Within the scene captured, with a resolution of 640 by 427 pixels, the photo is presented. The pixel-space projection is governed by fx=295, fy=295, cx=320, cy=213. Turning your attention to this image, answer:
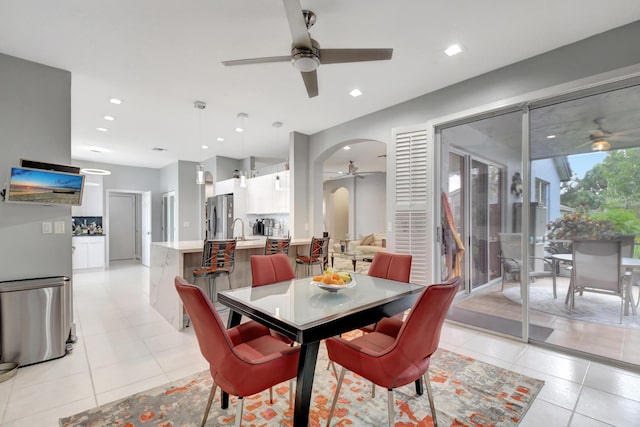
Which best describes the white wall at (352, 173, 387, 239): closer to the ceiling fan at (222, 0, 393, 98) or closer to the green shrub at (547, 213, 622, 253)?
the green shrub at (547, 213, 622, 253)

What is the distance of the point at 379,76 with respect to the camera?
332 cm

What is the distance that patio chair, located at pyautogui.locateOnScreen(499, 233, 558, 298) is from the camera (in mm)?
3018

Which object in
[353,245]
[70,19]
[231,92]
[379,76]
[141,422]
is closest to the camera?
[141,422]

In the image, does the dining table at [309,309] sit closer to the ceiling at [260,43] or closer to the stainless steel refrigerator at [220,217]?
the ceiling at [260,43]

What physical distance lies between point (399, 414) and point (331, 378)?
0.62m

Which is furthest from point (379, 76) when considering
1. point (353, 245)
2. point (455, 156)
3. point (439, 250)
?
point (353, 245)

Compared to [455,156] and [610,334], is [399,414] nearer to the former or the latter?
[610,334]

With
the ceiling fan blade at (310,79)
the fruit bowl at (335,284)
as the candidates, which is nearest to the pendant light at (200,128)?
the ceiling fan blade at (310,79)

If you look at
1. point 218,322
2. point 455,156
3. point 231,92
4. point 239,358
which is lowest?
point 239,358

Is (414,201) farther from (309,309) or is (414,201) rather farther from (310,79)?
(309,309)

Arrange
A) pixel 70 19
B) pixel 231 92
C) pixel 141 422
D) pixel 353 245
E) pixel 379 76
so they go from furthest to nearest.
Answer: pixel 353 245 < pixel 231 92 < pixel 379 76 < pixel 70 19 < pixel 141 422

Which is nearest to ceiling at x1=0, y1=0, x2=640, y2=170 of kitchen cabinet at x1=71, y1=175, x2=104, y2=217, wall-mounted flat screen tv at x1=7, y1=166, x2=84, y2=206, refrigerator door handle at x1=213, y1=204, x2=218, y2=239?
wall-mounted flat screen tv at x1=7, y1=166, x2=84, y2=206

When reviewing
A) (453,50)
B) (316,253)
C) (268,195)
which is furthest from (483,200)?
(268,195)

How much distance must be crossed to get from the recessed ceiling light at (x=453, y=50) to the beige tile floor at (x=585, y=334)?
99.4 inches
